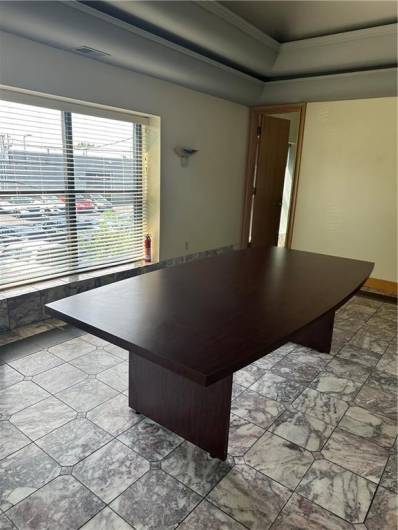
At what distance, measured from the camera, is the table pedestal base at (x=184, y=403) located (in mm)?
1783

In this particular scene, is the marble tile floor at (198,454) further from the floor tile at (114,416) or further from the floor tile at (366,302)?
the floor tile at (366,302)

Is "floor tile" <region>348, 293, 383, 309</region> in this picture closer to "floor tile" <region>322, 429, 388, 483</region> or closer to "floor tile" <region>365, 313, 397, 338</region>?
"floor tile" <region>365, 313, 397, 338</region>

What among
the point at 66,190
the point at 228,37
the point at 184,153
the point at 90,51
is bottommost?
the point at 66,190

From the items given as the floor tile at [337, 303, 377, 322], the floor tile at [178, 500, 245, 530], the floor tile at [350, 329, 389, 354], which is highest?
the floor tile at [337, 303, 377, 322]

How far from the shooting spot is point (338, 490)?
168cm

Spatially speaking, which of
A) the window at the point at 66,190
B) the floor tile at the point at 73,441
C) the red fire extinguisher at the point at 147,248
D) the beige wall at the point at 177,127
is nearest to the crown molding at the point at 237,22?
the beige wall at the point at 177,127

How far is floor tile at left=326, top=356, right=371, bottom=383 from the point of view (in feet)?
8.68

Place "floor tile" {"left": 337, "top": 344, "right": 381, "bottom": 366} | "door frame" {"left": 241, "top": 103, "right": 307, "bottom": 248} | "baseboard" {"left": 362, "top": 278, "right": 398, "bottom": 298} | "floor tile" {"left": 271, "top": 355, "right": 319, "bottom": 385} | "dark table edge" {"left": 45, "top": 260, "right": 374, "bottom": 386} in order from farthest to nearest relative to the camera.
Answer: "door frame" {"left": 241, "top": 103, "right": 307, "bottom": 248}, "baseboard" {"left": 362, "top": 278, "right": 398, "bottom": 298}, "floor tile" {"left": 337, "top": 344, "right": 381, "bottom": 366}, "floor tile" {"left": 271, "top": 355, "right": 319, "bottom": 385}, "dark table edge" {"left": 45, "top": 260, "right": 374, "bottom": 386}

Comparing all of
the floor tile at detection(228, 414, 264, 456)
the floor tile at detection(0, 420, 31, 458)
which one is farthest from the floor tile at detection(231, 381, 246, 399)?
the floor tile at detection(0, 420, 31, 458)

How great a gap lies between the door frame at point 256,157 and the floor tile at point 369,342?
2163 mm

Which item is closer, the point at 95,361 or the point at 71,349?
the point at 95,361

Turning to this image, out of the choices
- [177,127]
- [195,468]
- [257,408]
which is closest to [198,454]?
[195,468]

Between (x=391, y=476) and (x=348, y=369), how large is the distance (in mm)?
1023

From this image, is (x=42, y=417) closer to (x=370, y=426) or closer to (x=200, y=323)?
(x=200, y=323)
